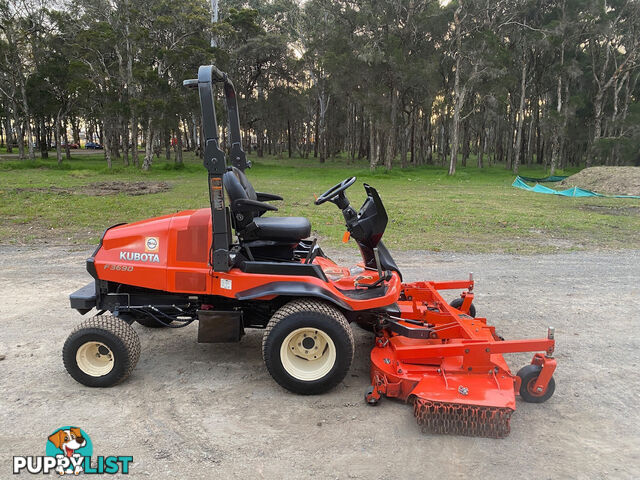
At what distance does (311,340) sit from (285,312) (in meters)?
0.33

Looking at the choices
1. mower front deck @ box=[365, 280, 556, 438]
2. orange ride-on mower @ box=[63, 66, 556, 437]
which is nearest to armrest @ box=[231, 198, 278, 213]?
orange ride-on mower @ box=[63, 66, 556, 437]

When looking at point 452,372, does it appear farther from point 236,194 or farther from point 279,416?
point 236,194

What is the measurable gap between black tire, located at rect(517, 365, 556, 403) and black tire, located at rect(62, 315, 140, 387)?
10.4ft

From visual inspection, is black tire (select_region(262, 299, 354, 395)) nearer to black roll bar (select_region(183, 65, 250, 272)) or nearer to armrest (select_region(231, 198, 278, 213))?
black roll bar (select_region(183, 65, 250, 272))

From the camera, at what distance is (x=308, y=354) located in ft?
12.7

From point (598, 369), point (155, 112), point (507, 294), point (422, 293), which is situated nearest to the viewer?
point (598, 369)

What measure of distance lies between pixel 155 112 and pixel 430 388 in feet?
90.5

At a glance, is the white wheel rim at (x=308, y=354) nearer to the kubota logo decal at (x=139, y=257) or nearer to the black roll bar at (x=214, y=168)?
the black roll bar at (x=214, y=168)

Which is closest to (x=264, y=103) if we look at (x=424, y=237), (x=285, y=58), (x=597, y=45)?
(x=285, y=58)

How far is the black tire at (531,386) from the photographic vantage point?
3725 mm

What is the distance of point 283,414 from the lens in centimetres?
360

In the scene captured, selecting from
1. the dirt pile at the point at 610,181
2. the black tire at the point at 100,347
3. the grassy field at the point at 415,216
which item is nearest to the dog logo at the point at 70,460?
the black tire at the point at 100,347

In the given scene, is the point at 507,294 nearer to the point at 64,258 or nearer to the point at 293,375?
the point at 293,375

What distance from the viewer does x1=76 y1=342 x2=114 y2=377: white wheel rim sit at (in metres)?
3.89
